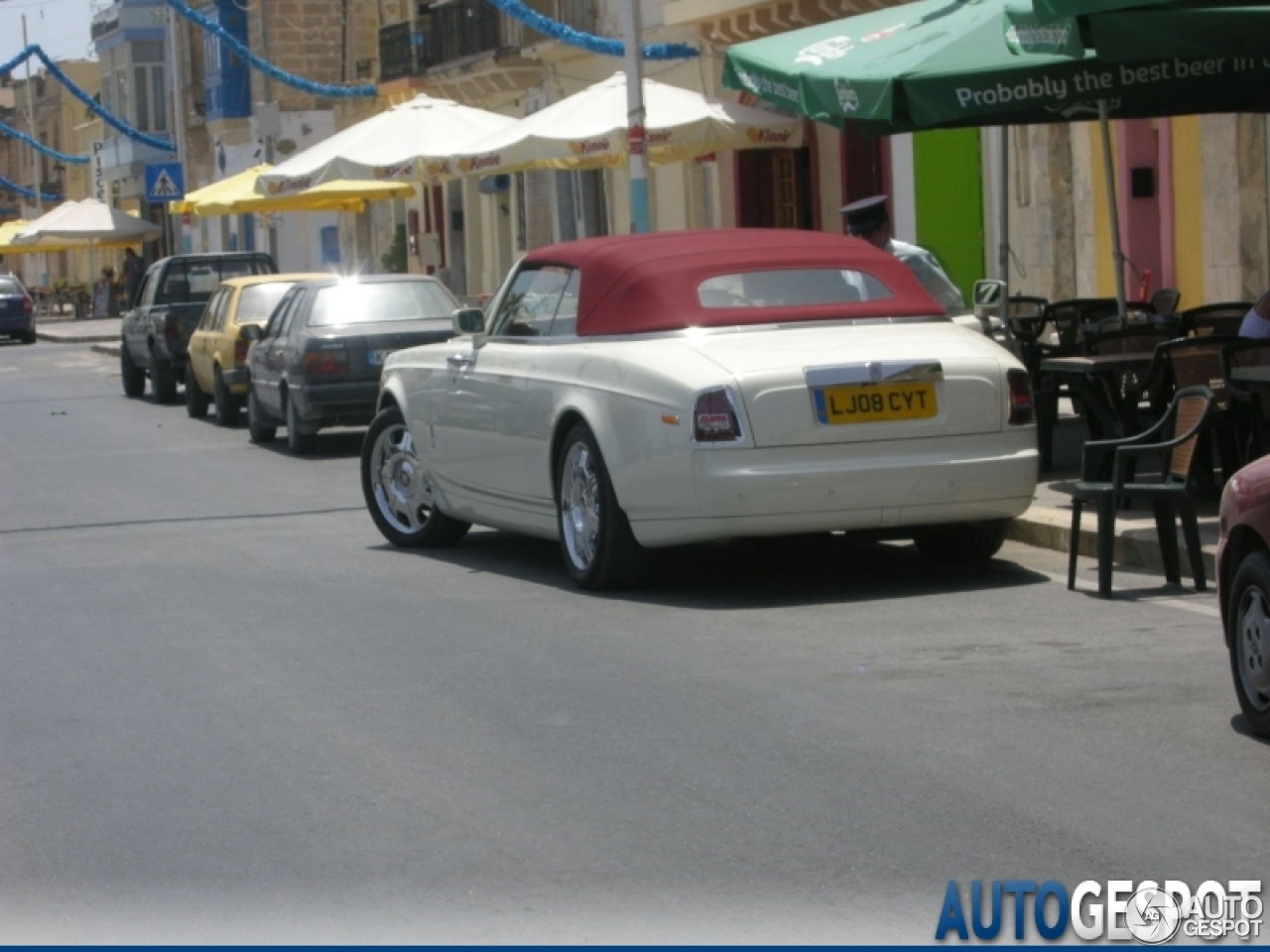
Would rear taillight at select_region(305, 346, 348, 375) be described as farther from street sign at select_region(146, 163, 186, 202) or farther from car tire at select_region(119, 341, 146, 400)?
street sign at select_region(146, 163, 186, 202)

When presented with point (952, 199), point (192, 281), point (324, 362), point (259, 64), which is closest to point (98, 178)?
point (259, 64)

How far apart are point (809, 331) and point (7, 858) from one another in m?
5.10

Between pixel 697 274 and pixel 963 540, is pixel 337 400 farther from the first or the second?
pixel 963 540

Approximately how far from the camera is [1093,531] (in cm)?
1091

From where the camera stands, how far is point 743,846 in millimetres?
5797

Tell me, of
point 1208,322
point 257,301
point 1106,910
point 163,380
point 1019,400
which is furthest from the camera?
point 163,380

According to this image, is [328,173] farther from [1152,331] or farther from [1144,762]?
[1144,762]

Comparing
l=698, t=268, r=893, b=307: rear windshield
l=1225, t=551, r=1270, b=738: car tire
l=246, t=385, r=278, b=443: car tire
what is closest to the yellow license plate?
l=698, t=268, r=893, b=307: rear windshield

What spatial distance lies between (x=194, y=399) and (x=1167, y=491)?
17183 mm

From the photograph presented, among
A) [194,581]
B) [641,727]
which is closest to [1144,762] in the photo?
[641,727]

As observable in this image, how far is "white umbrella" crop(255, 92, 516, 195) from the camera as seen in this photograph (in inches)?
1082

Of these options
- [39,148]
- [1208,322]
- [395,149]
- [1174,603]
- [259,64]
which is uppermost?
[39,148]

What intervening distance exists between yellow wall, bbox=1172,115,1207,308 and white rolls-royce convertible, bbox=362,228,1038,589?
10364 mm

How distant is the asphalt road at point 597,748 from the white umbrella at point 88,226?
163 feet
